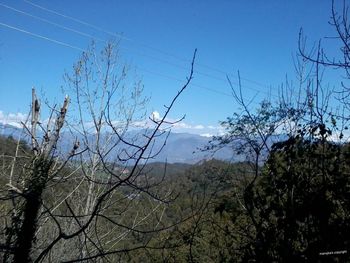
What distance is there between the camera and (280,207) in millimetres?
3127

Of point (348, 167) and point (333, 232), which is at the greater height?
point (348, 167)

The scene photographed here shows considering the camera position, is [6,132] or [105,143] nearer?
[6,132]

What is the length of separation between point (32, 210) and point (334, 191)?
2439 mm

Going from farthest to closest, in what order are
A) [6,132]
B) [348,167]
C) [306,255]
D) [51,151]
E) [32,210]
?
[6,132]
[348,167]
[306,255]
[51,151]
[32,210]

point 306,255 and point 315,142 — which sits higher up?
point 315,142

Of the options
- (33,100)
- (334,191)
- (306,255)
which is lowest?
(306,255)

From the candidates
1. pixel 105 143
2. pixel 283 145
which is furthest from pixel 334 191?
pixel 105 143

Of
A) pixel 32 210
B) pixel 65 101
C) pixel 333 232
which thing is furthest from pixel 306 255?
pixel 65 101

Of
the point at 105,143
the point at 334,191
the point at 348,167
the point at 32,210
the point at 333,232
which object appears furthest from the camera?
the point at 105,143

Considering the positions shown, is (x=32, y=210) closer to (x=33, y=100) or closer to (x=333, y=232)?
(x=33, y=100)

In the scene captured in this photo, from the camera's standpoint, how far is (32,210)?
1.75 metres

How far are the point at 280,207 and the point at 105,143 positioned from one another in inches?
305

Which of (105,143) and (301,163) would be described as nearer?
(301,163)

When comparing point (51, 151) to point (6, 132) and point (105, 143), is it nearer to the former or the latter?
point (6, 132)
